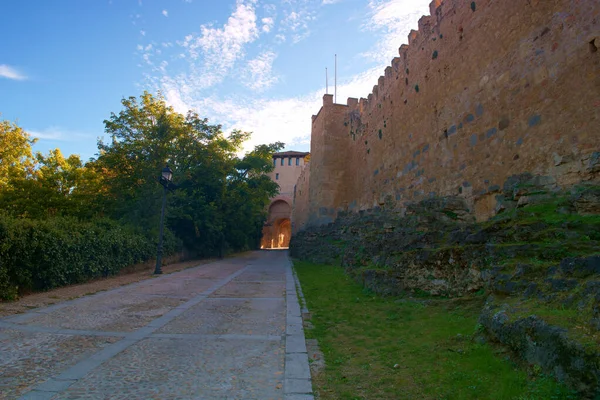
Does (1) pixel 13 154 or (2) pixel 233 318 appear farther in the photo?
(1) pixel 13 154

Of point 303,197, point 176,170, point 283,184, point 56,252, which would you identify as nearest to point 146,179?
point 176,170

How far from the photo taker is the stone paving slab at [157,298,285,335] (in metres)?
5.27

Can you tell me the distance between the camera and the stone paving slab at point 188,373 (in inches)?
121

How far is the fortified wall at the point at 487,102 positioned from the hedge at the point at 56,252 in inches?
399

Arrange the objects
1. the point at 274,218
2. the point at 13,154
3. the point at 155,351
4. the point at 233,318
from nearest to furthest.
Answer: the point at 155,351, the point at 233,318, the point at 13,154, the point at 274,218

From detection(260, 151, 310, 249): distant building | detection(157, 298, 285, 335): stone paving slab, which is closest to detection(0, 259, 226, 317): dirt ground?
detection(157, 298, 285, 335): stone paving slab

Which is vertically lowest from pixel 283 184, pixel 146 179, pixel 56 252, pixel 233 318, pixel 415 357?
pixel 233 318

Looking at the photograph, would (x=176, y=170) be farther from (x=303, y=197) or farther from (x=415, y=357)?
(x=415, y=357)

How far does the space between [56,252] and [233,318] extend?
5.49 metres

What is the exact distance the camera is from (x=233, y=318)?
606 centimetres

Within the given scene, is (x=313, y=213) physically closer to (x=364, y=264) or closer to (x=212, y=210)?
(x=212, y=210)

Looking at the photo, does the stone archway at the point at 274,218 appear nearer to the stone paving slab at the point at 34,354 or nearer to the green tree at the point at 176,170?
the green tree at the point at 176,170

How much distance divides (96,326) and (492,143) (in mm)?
8783

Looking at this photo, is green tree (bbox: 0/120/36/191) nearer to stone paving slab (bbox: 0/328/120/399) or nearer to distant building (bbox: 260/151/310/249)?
stone paving slab (bbox: 0/328/120/399)
